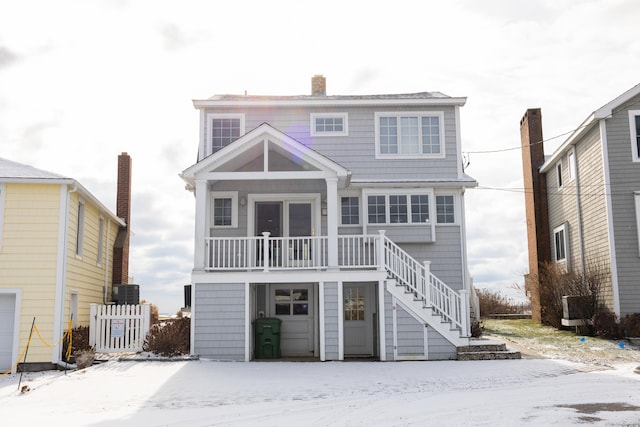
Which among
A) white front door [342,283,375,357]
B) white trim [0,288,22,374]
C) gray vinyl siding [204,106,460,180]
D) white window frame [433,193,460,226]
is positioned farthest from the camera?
gray vinyl siding [204,106,460,180]

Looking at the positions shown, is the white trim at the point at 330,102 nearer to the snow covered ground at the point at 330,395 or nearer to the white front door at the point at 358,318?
the white front door at the point at 358,318

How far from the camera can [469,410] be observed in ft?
28.5

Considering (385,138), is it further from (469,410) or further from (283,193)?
(469,410)

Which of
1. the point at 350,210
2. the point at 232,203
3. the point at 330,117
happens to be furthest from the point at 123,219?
the point at 350,210

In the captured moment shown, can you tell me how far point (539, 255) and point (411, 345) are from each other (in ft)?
40.1

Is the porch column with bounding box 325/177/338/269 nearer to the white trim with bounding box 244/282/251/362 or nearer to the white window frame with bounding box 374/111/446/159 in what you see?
the white trim with bounding box 244/282/251/362

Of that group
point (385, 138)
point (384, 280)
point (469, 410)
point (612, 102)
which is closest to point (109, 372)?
point (384, 280)

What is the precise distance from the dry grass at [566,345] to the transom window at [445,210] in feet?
12.7

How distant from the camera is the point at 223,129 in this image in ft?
62.4

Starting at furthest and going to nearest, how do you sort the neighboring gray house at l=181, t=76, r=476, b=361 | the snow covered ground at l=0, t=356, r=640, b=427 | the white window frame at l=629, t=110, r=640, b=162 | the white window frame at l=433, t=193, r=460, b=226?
the white window frame at l=629, t=110, r=640, b=162 → the white window frame at l=433, t=193, r=460, b=226 → the neighboring gray house at l=181, t=76, r=476, b=361 → the snow covered ground at l=0, t=356, r=640, b=427

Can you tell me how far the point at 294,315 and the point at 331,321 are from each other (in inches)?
87.4

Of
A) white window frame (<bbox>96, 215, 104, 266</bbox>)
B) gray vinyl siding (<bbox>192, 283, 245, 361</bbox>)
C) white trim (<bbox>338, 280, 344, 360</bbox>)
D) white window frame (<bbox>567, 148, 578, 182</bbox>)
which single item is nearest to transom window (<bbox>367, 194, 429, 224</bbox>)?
white trim (<bbox>338, 280, 344, 360</bbox>)

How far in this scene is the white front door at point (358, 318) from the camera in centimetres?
1709

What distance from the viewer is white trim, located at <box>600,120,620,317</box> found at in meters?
18.9
